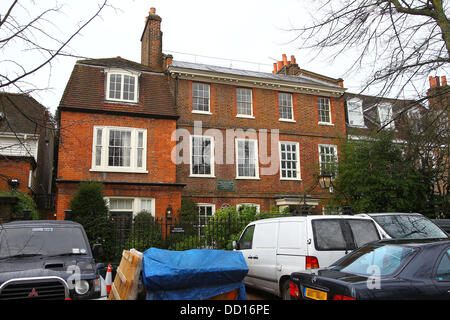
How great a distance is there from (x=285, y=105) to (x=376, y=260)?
17.2 m

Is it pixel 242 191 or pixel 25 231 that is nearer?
pixel 25 231

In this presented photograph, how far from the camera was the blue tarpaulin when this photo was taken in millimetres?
4754

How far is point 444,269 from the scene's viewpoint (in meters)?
4.70

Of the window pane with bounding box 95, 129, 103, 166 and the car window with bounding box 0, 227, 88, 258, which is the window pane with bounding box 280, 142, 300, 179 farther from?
the car window with bounding box 0, 227, 88, 258

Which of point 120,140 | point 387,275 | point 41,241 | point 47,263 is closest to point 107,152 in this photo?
point 120,140

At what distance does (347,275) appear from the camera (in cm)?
497

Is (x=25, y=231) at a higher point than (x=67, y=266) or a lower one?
higher

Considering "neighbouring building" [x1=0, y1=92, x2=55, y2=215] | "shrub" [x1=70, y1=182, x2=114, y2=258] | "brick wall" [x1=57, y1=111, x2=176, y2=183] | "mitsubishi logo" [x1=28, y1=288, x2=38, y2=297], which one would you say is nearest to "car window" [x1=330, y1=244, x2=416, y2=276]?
"mitsubishi logo" [x1=28, y1=288, x2=38, y2=297]

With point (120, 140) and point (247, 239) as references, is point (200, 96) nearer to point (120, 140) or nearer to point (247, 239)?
point (120, 140)

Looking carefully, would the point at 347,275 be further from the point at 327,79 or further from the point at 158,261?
the point at 327,79

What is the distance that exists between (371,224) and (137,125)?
1283cm

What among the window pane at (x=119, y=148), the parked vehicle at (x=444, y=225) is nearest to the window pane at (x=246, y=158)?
the window pane at (x=119, y=148)
